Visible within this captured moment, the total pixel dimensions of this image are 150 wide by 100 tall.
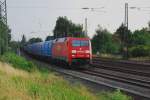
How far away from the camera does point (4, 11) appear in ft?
152

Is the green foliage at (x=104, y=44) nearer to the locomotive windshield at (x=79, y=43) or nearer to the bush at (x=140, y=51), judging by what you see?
the bush at (x=140, y=51)

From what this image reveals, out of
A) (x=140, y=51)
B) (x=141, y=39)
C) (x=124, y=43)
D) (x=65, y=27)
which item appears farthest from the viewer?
(x=65, y=27)

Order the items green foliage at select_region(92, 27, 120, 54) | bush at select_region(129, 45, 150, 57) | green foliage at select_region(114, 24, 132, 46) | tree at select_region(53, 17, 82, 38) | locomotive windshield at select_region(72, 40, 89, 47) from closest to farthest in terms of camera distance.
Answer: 1. locomotive windshield at select_region(72, 40, 89, 47)
2. bush at select_region(129, 45, 150, 57)
3. green foliage at select_region(114, 24, 132, 46)
4. green foliage at select_region(92, 27, 120, 54)
5. tree at select_region(53, 17, 82, 38)

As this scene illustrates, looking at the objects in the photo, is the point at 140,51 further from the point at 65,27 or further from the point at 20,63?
the point at 65,27

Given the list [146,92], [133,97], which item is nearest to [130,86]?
[146,92]

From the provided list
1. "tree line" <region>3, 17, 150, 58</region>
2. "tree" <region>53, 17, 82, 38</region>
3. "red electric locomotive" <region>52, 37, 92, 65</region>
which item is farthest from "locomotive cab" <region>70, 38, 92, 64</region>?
"tree" <region>53, 17, 82, 38</region>

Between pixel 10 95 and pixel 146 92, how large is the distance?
352 inches

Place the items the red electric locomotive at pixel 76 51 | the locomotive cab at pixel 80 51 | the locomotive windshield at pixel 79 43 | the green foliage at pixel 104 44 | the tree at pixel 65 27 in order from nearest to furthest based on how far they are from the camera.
→ the red electric locomotive at pixel 76 51 → the locomotive cab at pixel 80 51 → the locomotive windshield at pixel 79 43 → the green foliage at pixel 104 44 → the tree at pixel 65 27

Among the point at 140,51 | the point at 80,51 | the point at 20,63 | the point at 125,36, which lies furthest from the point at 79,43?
the point at 125,36

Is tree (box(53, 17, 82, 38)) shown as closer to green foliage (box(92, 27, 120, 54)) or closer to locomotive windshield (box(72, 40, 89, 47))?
green foliage (box(92, 27, 120, 54))

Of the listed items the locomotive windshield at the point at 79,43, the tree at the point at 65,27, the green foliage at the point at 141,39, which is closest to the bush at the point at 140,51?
the green foliage at the point at 141,39

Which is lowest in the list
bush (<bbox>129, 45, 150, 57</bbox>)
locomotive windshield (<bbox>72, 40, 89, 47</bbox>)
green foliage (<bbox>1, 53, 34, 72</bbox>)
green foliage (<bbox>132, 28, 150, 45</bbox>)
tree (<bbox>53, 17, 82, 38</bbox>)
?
green foliage (<bbox>1, 53, 34, 72</bbox>)

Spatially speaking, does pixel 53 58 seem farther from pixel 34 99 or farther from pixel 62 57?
pixel 34 99

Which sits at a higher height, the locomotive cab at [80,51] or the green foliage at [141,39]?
the green foliage at [141,39]
